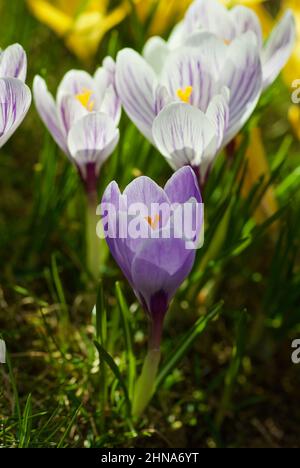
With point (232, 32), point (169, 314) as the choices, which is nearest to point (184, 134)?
point (232, 32)

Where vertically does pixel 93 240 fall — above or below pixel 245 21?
below

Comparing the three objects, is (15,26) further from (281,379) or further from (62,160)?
(281,379)

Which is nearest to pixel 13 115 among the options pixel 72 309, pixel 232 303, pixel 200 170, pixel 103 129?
pixel 103 129

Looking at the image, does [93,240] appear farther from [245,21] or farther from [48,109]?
[245,21]

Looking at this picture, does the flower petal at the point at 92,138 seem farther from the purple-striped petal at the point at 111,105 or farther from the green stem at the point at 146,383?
the green stem at the point at 146,383

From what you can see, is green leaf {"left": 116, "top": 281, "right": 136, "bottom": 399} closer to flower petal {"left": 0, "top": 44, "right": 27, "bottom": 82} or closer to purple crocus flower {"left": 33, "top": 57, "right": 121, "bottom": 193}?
purple crocus flower {"left": 33, "top": 57, "right": 121, "bottom": 193}

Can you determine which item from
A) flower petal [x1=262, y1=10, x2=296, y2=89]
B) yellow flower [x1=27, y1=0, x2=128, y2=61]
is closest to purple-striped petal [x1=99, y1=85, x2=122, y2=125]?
flower petal [x1=262, y1=10, x2=296, y2=89]

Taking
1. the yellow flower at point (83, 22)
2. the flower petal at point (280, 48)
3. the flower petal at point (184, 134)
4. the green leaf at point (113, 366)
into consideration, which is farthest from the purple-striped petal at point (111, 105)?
the yellow flower at point (83, 22)
